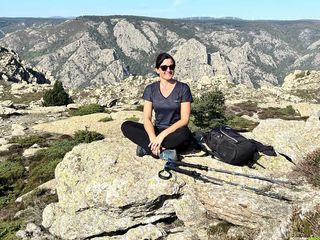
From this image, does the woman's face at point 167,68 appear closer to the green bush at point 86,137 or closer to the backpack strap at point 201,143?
the backpack strap at point 201,143

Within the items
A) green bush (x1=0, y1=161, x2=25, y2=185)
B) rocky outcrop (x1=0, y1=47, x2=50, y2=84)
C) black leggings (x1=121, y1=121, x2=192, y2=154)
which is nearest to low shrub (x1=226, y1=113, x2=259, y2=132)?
green bush (x1=0, y1=161, x2=25, y2=185)

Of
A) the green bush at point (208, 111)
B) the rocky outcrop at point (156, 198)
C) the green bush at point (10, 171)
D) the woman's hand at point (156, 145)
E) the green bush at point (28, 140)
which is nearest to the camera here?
the rocky outcrop at point (156, 198)

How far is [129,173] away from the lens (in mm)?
9695

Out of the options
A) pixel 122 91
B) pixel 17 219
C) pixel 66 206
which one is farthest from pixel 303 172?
pixel 122 91

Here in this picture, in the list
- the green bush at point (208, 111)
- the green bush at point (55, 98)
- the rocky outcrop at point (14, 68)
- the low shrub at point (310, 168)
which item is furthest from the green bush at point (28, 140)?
the rocky outcrop at point (14, 68)

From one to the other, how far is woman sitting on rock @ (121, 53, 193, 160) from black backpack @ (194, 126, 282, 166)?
0.63 metres

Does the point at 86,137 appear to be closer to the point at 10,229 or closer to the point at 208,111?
the point at 10,229

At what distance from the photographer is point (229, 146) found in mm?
9828

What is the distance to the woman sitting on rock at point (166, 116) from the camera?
974 cm

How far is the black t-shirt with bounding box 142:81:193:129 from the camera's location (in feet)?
32.2

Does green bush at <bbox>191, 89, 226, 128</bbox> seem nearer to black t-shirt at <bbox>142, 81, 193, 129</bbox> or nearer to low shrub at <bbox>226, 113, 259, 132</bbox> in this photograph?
low shrub at <bbox>226, 113, 259, 132</bbox>

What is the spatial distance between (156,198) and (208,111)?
1273 inches

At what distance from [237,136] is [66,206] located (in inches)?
189

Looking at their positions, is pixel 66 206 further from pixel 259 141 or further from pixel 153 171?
pixel 259 141
